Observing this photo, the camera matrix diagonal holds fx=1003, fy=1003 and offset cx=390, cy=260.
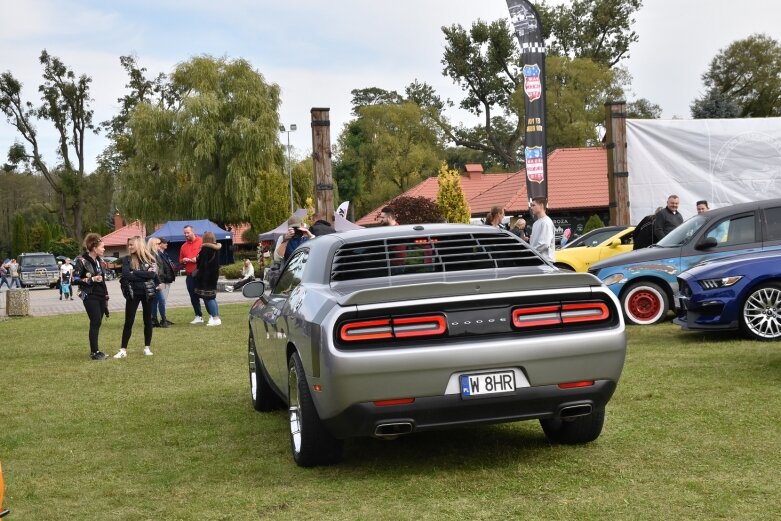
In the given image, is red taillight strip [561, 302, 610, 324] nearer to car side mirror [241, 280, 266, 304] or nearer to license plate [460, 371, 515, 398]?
license plate [460, 371, 515, 398]

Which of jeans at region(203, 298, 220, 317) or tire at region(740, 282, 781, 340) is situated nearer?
tire at region(740, 282, 781, 340)

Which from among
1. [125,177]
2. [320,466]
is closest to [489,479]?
[320,466]

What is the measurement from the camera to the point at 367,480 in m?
5.73

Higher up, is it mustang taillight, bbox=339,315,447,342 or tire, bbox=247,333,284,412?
mustang taillight, bbox=339,315,447,342

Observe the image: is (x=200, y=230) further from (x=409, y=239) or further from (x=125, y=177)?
(x=409, y=239)

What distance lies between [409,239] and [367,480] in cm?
173

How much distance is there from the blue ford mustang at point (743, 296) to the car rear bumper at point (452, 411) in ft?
21.3

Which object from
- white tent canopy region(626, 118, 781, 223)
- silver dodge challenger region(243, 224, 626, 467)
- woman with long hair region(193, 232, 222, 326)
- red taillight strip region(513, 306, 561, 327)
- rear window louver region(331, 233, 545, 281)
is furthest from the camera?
white tent canopy region(626, 118, 781, 223)

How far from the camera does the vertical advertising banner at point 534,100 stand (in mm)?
19516

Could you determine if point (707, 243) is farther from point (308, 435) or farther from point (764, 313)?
point (308, 435)

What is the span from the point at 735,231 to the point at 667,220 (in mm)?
2974

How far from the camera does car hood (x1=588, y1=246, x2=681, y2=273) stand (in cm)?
1395

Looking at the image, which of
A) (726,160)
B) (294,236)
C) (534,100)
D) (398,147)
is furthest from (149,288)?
(398,147)

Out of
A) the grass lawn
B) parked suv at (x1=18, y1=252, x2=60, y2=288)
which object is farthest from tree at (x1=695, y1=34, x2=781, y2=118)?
the grass lawn
